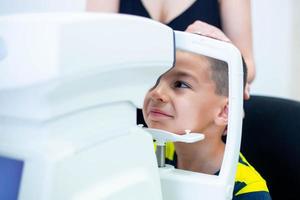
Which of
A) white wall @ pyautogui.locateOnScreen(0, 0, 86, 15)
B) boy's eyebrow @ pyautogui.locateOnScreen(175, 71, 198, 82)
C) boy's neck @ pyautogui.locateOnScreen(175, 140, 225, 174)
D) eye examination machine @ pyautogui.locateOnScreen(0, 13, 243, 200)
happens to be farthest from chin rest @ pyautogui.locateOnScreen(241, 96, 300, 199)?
white wall @ pyautogui.locateOnScreen(0, 0, 86, 15)

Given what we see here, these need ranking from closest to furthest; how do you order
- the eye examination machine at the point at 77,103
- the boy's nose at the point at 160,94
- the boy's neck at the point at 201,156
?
1. the eye examination machine at the point at 77,103
2. the boy's nose at the point at 160,94
3. the boy's neck at the point at 201,156

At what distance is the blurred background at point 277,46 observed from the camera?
5.42ft

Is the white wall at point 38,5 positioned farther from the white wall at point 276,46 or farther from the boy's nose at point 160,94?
the boy's nose at point 160,94

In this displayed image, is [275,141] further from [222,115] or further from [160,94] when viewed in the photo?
[160,94]

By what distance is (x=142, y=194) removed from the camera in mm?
406

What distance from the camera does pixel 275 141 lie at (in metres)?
0.97

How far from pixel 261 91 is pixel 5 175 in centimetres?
147

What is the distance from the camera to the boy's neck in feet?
2.54

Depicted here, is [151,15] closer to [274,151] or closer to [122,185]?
[274,151]

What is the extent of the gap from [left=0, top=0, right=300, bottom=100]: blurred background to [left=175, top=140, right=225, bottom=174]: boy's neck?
3.04 ft

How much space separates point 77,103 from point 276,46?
57.5 inches

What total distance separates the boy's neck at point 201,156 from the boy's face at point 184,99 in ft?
0.30

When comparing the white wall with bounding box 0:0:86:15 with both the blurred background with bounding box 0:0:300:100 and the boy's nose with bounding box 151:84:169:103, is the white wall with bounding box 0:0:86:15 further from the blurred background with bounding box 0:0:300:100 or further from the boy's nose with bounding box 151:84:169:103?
the boy's nose with bounding box 151:84:169:103

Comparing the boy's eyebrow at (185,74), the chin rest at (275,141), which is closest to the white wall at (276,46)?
the chin rest at (275,141)
